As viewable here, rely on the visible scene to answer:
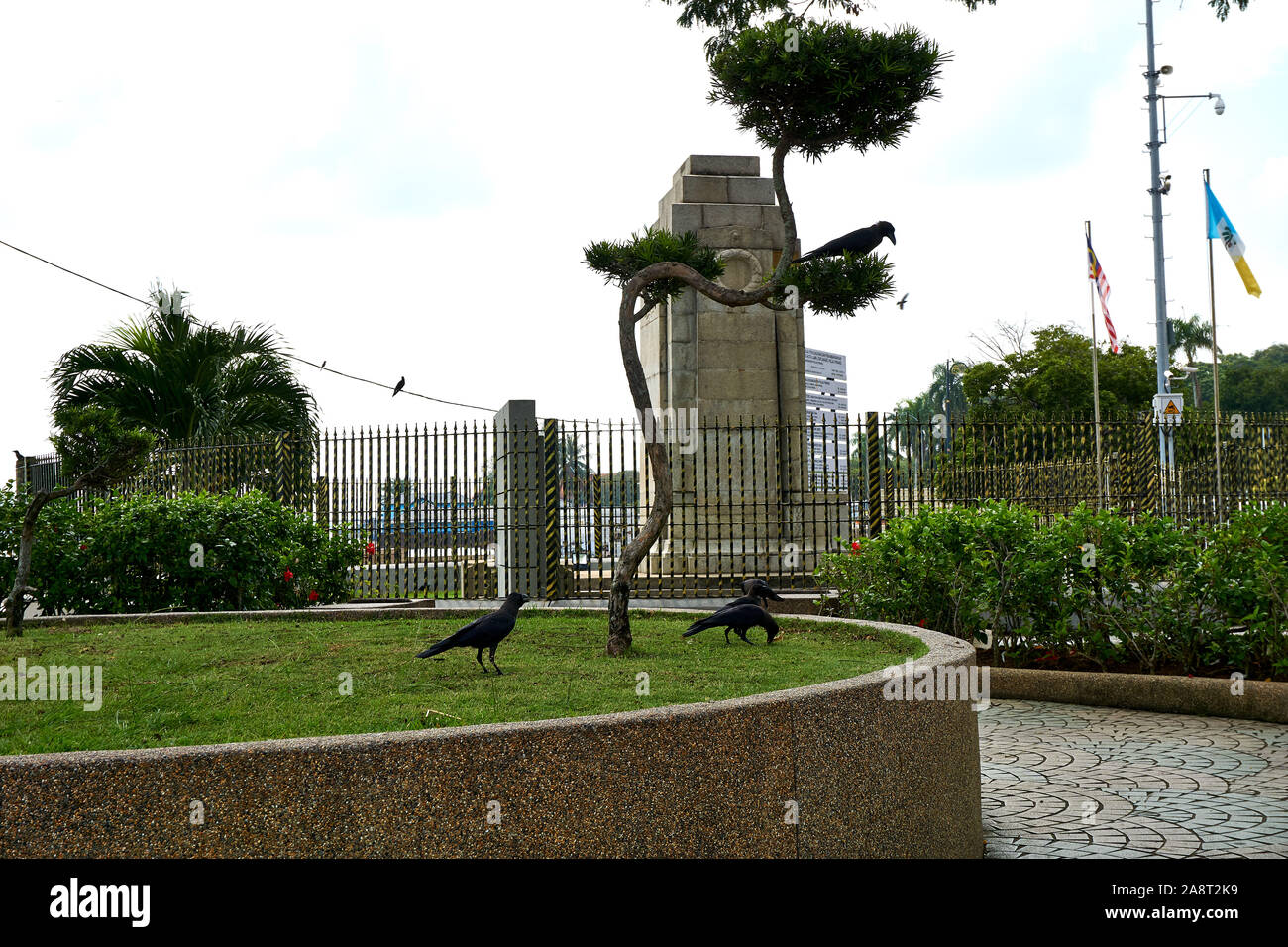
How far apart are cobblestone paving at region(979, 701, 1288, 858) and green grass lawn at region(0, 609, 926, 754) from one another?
109 cm

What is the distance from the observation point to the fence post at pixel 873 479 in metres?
14.8

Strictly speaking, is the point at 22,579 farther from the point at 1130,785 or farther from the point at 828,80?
the point at 1130,785

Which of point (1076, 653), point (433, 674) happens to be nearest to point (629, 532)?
point (1076, 653)

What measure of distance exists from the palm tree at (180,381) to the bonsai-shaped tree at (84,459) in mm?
10990

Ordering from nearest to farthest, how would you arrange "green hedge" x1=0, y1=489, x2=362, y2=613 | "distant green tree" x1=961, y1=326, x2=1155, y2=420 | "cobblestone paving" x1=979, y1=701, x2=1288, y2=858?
"cobblestone paving" x1=979, y1=701, x2=1288, y2=858
"green hedge" x1=0, y1=489, x2=362, y2=613
"distant green tree" x1=961, y1=326, x2=1155, y2=420

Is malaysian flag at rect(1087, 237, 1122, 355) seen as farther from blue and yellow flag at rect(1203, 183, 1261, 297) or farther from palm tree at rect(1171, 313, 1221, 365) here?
palm tree at rect(1171, 313, 1221, 365)

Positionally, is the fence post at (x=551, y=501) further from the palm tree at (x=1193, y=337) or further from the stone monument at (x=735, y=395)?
the palm tree at (x=1193, y=337)

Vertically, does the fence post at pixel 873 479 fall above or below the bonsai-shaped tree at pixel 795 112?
below

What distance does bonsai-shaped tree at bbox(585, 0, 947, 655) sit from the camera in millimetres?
6777

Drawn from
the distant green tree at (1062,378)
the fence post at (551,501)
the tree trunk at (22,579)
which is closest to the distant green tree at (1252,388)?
the distant green tree at (1062,378)

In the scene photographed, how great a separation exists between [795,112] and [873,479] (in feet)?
27.5

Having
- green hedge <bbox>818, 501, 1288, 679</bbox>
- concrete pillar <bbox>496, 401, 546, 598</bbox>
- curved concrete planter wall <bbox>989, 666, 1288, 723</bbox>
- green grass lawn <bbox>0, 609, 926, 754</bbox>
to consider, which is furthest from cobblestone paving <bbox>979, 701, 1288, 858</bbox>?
concrete pillar <bbox>496, 401, 546, 598</bbox>

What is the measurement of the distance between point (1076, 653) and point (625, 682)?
5.44m

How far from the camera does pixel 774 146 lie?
740 centimetres
